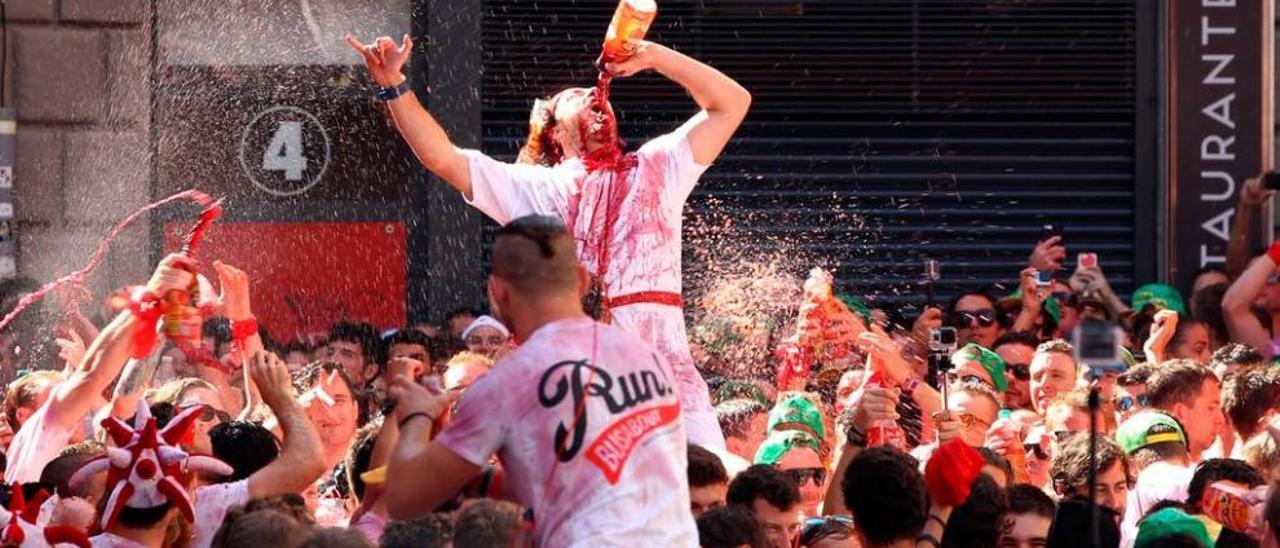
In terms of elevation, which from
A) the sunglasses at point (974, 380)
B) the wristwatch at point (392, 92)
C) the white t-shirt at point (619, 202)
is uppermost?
the wristwatch at point (392, 92)

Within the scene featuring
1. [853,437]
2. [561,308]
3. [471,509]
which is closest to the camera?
[471,509]

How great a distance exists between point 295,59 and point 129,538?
757 centimetres

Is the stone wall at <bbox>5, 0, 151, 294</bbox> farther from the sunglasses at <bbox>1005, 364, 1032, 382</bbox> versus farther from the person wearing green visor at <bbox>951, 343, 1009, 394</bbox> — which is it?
the person wearing green visor at <bbox>951, 343, 1009, 394</bbox>

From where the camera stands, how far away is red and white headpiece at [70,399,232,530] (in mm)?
5559

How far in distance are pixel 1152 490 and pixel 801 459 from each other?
1051 mm

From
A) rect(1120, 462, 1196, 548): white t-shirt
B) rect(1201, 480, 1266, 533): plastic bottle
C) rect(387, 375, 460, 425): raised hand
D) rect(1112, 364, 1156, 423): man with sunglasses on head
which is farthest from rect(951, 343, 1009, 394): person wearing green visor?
rect(387, 375, 460, 425): raised hand

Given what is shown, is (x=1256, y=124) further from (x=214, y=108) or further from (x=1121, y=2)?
(x=214, y=108)

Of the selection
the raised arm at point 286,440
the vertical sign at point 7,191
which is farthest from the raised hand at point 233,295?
the vertical sign at point 7,191

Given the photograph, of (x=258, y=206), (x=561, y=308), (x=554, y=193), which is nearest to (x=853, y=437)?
(x=554, y=193)

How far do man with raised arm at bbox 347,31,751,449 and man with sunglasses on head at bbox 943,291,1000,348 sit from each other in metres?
3.89

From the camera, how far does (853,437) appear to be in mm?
6430

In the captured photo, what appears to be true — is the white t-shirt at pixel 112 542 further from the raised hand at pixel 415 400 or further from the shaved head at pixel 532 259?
the shaved head at pixel 532 259

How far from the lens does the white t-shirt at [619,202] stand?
699 cm

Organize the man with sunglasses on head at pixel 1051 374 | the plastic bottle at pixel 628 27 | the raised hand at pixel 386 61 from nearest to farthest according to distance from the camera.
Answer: the raised hand at pixel 386 61
the plastic bottle at pixel 628 27
the man with sunglasses on head at pixel 1051 374
